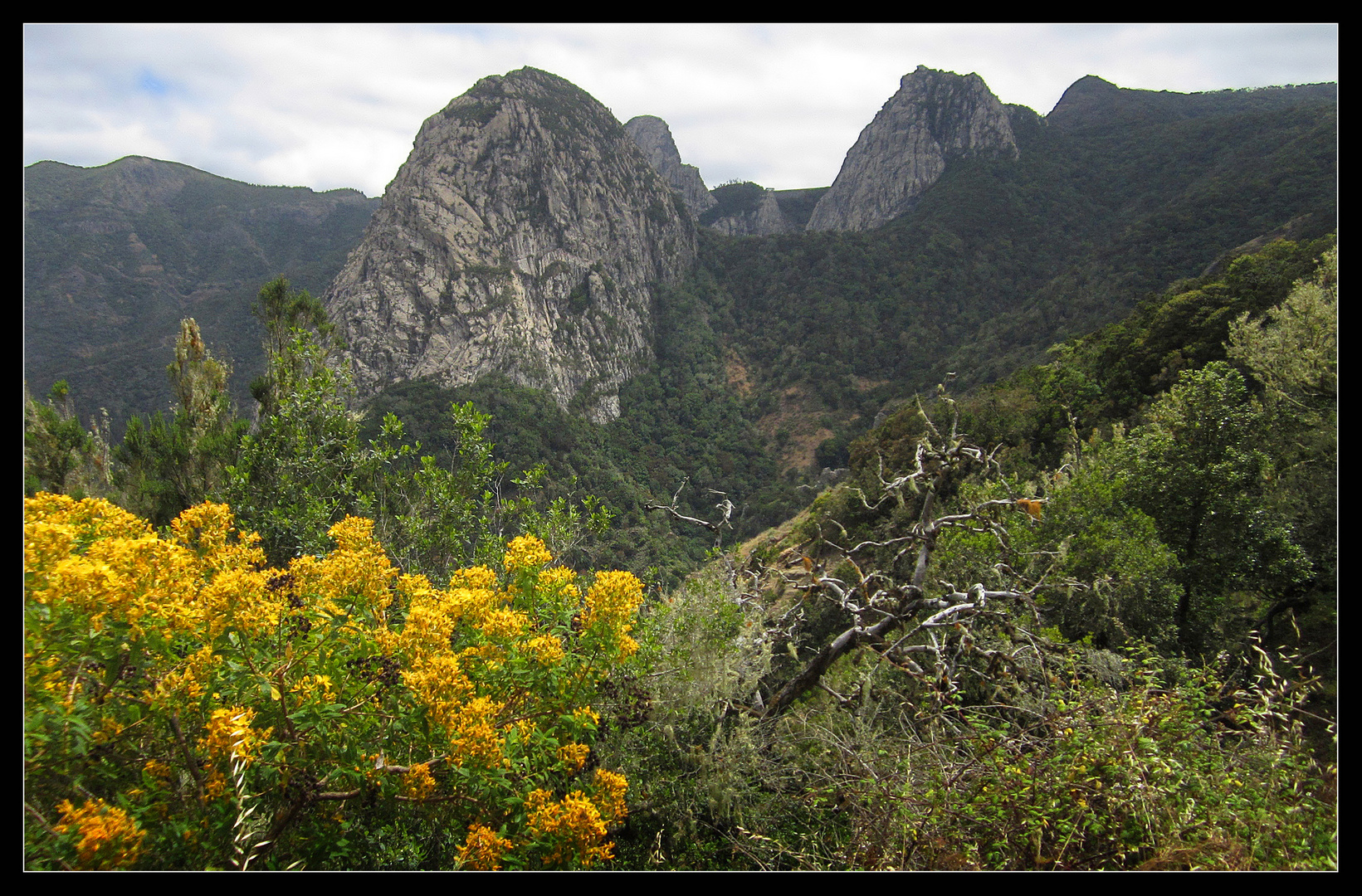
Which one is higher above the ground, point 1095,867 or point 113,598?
point 113,598

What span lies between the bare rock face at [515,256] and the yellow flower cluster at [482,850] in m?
56.4

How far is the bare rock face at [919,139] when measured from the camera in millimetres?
102125

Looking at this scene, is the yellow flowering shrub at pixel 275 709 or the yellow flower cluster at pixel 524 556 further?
the yellow flower cluster at pixel 524 556

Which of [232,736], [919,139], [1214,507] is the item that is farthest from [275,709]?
[919,139]

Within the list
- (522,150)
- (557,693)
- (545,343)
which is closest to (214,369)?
(557,693)

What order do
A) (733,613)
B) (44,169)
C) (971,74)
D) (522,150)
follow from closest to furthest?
(733,613) < (522,150) < (44,169) < (971,74)

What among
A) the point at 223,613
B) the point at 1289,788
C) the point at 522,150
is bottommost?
the point at 1289,788

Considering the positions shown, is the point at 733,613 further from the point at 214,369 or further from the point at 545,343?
the point at 545,343

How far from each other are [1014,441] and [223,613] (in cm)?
2846

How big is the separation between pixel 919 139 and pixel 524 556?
430 ft

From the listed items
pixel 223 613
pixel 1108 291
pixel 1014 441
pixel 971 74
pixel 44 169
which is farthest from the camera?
pixel 971 74

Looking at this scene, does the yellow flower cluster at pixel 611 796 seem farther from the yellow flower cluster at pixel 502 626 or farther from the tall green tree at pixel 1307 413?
the tall green tree at pixel 1307 413

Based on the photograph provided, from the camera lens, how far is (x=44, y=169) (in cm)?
8769

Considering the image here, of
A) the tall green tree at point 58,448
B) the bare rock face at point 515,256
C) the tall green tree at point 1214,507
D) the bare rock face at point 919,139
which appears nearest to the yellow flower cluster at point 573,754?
the tall green tree at point 58,448
